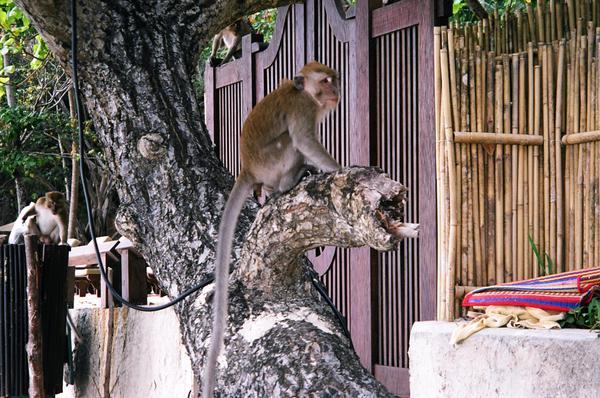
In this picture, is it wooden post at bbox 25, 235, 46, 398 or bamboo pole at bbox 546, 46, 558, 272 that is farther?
wooden post at bbox 25, 235, 46, 398

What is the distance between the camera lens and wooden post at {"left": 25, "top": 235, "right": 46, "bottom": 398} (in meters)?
5.47

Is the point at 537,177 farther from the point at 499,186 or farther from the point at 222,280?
the point at 222,280

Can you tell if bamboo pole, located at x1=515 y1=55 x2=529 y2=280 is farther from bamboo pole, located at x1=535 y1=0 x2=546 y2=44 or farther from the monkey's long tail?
the monkey's long tail

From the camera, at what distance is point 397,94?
5.11 m

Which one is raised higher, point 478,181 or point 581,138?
point 581,138

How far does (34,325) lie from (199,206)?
A: 3012 mm

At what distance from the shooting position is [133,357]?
5863mm

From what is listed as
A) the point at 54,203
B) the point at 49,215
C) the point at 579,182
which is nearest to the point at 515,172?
the point at 579,182

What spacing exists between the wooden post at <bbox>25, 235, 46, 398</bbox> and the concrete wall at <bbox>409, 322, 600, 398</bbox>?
242 cm

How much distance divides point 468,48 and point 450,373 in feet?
4.99

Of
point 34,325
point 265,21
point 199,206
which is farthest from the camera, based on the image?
point 265,21

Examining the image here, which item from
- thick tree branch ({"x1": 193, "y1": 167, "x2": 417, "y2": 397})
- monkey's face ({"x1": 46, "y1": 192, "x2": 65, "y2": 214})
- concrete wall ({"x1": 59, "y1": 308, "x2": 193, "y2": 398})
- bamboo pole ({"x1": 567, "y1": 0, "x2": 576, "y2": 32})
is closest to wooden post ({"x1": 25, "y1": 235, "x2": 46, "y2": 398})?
concrete wall ({"x1": 59, "y1": 308, "x2": 193, "y2": 398})

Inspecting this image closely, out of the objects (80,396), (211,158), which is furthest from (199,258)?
(80,396)

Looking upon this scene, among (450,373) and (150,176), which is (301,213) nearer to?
(150,176)
